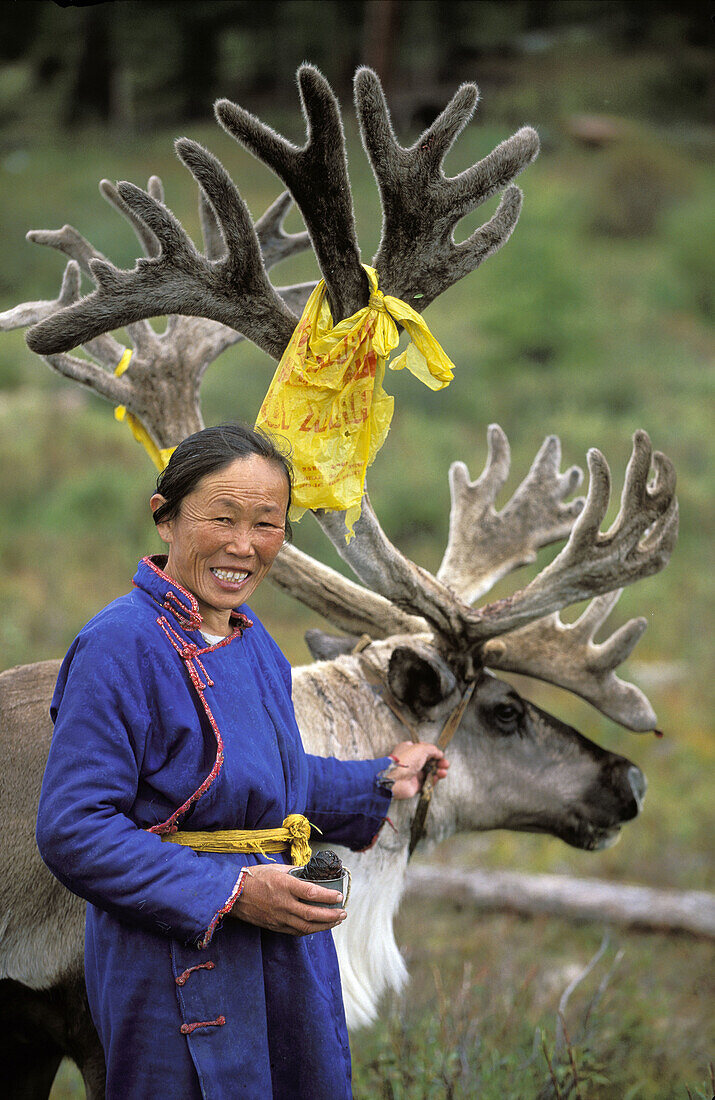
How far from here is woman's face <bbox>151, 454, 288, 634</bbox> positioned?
1.71 metres

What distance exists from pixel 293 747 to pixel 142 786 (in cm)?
31

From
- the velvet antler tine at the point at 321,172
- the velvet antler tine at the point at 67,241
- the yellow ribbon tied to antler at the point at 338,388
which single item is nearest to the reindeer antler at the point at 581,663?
the yellow ribbon tied to antler at the point at 338,388

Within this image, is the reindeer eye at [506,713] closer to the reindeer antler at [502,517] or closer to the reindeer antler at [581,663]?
the reindeer antler at [581,663]

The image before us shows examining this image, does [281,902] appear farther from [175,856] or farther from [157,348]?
[157,348]

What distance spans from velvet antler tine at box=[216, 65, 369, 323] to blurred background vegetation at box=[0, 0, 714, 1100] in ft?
7.45

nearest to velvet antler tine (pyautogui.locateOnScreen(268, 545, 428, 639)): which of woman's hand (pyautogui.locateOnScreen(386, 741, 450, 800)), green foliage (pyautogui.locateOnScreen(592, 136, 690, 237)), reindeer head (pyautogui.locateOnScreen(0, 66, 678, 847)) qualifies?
reindeer head (pyautogui.locateOnScreen(0, 66, 678, 847))

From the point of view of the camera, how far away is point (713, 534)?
803 cm

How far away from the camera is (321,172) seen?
1925mm

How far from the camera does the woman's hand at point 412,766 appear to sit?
226 centimetres

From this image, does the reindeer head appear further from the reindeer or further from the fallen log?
the fallen log

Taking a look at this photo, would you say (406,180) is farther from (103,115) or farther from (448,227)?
(103,115)

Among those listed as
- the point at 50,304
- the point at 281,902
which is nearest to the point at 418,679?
the point at 281,902

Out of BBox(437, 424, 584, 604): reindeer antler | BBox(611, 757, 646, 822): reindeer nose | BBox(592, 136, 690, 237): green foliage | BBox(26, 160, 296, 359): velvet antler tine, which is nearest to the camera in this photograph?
BBox(26, 160, 296, 359): velvet antler tine

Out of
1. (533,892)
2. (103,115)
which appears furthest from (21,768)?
(103,115)
